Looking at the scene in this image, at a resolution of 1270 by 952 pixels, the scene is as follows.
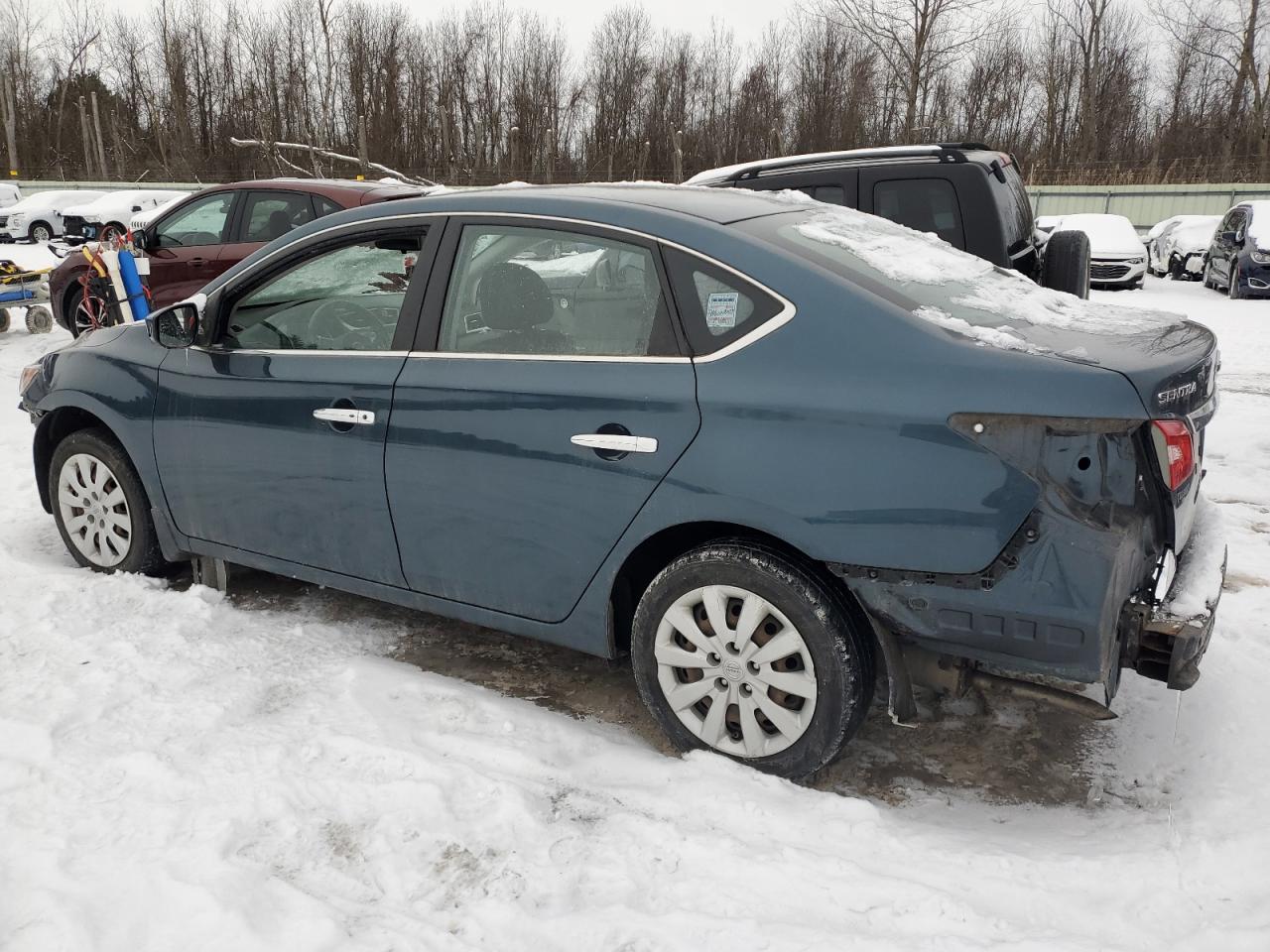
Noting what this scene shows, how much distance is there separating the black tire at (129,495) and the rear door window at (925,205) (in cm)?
517

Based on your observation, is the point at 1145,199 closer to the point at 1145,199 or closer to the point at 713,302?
the point at 1145,199

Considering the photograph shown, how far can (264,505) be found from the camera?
3959mm

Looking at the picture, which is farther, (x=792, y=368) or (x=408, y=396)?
(x=408, y=396)

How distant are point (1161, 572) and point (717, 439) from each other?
48.8 inches

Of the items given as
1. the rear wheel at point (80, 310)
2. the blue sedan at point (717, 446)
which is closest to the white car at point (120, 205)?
the rear wheel at point (80, 310)

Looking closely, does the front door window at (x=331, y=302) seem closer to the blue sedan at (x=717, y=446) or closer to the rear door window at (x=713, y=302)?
the blue sedan at (x=717, y=446)

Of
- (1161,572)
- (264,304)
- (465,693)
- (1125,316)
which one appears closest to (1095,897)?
(1161,572)

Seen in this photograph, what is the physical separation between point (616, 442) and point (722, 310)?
50cm

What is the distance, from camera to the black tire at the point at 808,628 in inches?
112

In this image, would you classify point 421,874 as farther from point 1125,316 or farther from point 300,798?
point 1125,316

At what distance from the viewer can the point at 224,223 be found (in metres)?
10.0

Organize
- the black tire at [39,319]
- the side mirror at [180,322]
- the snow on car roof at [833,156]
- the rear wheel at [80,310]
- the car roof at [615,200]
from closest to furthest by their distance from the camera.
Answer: the car roof at [615,200], the side mirror at [180,322], the snow on car roof at [833,156], the rear wheel at [80,310], the black tire at [39,319]

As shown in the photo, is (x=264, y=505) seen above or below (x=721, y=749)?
above

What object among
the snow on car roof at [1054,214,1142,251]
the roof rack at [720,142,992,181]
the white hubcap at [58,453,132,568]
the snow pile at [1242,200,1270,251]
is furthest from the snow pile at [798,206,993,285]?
the snow pile at [1242,200,1270,251]
